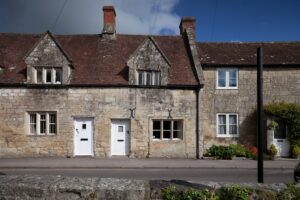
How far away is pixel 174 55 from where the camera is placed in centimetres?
2492

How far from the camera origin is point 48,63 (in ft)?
72.1

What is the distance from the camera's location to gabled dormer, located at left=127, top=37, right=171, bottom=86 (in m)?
22.1

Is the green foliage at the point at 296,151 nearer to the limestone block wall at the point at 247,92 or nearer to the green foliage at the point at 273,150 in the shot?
the green foliage at the point at 273,150

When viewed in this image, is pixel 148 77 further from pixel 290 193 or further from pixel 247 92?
pixel 290 193

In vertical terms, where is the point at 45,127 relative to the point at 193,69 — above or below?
below

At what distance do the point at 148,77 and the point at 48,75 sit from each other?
261 inches

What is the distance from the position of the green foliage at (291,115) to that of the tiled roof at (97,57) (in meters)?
5.83

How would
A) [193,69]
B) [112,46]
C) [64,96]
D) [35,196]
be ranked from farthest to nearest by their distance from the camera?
[112,46]
[193,69]
[64,96]
[35,196]

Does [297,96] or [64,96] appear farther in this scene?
[297,96]

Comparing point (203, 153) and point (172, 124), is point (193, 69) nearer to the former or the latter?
point (172, 124)

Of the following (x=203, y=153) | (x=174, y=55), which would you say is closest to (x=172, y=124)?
(x=203, y=153)

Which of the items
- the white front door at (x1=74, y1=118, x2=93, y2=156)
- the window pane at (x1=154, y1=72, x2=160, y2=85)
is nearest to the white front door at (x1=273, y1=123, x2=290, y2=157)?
the window pane at (x1=154, y1=72, x2=160, y2=85)

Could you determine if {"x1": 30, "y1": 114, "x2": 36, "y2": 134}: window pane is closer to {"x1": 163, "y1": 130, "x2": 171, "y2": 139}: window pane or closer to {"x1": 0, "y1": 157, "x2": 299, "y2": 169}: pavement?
{"x1": 0, "y1": 157, "x2": 299, "y2": 169}: pavement

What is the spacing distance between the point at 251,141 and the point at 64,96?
13308 mm
